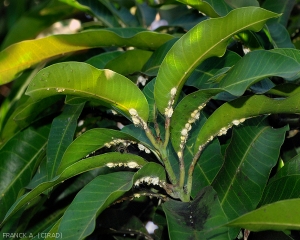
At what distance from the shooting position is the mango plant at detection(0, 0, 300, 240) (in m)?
0.73

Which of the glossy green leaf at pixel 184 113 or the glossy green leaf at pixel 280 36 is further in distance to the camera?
the glossy green leaf at pixel 280 36

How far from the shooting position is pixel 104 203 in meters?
0.70

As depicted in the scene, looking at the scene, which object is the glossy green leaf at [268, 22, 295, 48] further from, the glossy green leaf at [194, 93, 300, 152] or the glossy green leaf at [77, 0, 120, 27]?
the glossy green leaf at [77, 0, 120, 27]

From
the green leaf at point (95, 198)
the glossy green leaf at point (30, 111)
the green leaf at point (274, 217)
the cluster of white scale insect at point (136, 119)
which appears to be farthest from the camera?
the glossy green leaf at point (30, 111)

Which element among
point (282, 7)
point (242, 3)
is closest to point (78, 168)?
point (242, 3)

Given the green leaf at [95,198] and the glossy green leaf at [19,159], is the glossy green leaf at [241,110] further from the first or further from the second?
the glossy green leaf at [19,159]

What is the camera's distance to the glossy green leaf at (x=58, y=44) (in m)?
0.99

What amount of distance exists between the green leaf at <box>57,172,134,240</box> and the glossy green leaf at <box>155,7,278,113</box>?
16cm

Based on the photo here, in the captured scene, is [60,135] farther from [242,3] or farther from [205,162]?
[242,3]

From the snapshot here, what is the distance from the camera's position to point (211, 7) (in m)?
0.96

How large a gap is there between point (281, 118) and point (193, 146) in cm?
27

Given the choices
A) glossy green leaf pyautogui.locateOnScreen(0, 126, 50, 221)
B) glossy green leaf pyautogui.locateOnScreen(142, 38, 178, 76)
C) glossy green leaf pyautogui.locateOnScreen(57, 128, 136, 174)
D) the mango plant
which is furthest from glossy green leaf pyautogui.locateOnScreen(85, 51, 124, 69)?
glossy green leaf pyautogui.locateOnScreen(57, 128, 136, 174)

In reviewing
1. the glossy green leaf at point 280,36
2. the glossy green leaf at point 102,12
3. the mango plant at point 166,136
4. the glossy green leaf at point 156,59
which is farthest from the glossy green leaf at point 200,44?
the glossy green leaf at point 102,12

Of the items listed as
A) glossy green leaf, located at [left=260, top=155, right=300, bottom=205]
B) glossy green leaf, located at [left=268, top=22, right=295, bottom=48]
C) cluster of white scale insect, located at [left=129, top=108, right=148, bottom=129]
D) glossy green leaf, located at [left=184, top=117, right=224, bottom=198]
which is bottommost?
glossy green leaf, located at [left=260, top=155, right=300, bottom=205]
